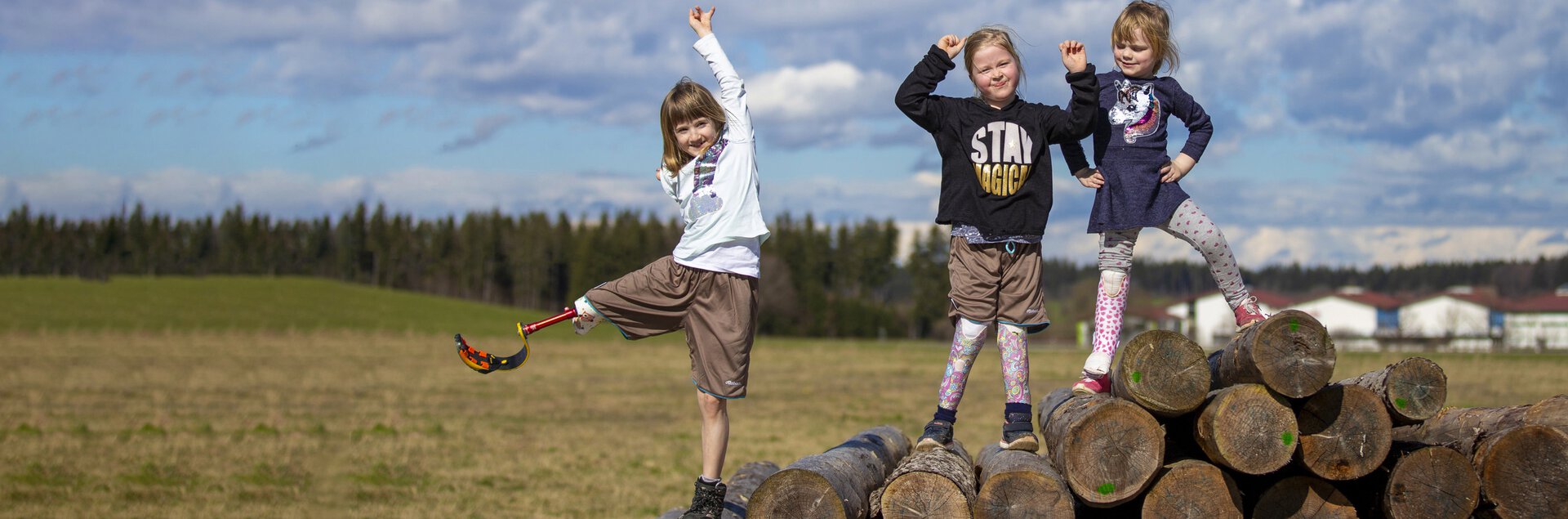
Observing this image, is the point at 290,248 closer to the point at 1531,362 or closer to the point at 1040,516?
the point at 1531,362

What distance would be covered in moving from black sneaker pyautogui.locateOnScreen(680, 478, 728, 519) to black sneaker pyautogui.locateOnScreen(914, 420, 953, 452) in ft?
3.93

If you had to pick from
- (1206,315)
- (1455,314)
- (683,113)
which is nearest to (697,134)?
(683,113)

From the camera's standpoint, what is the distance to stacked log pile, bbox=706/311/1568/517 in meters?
5.46

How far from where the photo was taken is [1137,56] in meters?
6.62

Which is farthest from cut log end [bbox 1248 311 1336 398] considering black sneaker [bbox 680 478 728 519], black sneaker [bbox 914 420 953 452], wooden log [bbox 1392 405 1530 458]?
black sneaker [bbox 680 478 728 519]

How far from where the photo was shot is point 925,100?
659 cm

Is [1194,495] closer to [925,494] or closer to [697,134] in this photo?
[925,494]

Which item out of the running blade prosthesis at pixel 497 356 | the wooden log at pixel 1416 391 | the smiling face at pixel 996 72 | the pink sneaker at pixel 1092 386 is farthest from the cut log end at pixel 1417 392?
the running blade prosthesis at pixel 497 356

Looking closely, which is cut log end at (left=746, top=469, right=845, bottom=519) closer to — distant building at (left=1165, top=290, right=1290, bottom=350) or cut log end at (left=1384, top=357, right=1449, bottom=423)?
cut log end at (left=1384, top=357, right=1449, bottom=423)

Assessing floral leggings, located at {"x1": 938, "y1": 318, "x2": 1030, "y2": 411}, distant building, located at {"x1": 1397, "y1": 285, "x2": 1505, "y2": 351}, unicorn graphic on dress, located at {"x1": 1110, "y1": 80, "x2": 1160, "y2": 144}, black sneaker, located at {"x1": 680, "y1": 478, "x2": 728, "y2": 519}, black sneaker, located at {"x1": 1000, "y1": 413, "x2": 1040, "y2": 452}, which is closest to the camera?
black sneaker, located at {"x1": 680, "y1": 478, "x2": 728, "y2": 519}

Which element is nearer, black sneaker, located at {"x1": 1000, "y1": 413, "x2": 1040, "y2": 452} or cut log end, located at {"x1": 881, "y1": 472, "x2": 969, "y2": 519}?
cut log end, located at {"x1": 881, "y1": 472, "x2": 969, "y2": 519}

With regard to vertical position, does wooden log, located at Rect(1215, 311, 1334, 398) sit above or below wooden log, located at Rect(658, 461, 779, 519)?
above

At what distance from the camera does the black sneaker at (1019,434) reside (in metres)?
6.27

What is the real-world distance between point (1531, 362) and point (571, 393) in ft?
138
